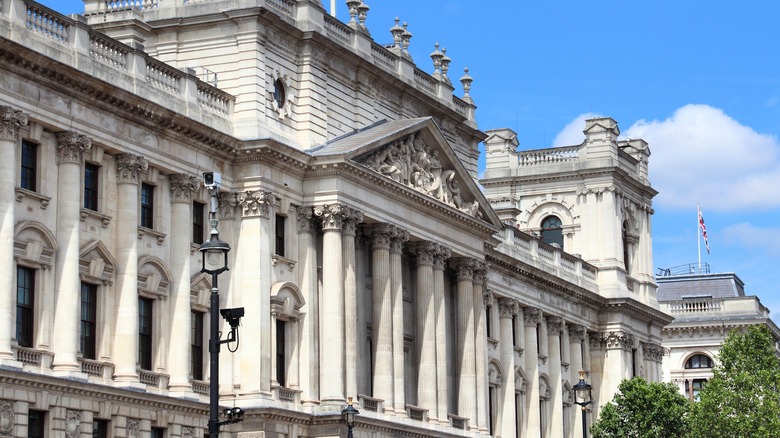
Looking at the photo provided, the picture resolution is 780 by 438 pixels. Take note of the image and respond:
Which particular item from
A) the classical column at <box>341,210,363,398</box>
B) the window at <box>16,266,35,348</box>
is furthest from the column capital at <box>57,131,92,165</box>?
the classical column at <box>341,210,363,398</box>

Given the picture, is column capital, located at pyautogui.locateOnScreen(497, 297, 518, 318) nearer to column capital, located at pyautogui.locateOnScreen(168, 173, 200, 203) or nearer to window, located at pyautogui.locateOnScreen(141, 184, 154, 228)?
column capital, located at pyautogui.locateOnScreen(168, 173, 200, 203)

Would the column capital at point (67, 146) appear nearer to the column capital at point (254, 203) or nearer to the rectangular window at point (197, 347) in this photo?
the rectangular window at point (197, 347)

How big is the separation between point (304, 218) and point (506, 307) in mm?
24120

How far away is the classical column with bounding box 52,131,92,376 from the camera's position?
54562mm

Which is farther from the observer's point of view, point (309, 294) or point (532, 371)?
point (532, 371)

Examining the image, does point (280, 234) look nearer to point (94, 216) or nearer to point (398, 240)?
point (398, 240)

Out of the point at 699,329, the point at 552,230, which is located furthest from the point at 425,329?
the point at 699,329

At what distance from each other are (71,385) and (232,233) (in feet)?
39.7

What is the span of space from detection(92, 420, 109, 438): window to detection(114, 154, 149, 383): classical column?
157cm

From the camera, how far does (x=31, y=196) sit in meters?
54.5

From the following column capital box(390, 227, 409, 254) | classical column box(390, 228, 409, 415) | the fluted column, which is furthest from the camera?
the fluted column

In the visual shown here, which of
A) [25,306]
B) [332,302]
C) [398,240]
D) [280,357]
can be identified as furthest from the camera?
[398,240]

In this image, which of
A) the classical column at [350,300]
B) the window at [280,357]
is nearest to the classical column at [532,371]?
the classical column at [350,300]

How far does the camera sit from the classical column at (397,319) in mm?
70688
